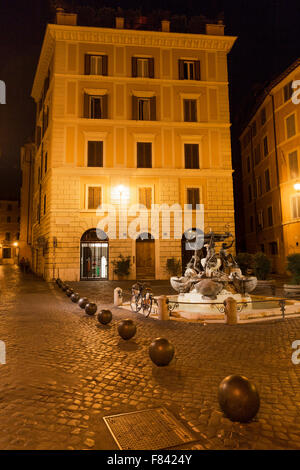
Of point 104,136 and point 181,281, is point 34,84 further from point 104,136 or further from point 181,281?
point 181,281

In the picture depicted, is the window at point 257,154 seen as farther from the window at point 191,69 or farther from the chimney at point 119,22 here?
the chimney at point 119,22

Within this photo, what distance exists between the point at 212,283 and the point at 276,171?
68.8 ft

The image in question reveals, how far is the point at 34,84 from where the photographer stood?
33.1 metres

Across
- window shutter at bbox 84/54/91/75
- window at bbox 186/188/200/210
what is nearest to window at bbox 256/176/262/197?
window at bbox 186/188/200/210

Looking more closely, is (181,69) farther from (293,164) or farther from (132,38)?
(293,164)

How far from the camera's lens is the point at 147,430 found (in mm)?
3598

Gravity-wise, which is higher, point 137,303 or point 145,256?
point 145,256

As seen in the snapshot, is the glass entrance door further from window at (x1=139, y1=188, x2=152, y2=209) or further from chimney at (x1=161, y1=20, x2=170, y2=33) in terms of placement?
chimney at (x1=161, y1=20, x2=170, y2=33)

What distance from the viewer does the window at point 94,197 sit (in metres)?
25.2

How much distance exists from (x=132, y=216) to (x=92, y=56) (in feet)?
43.4

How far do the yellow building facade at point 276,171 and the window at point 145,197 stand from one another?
1051 centimetres


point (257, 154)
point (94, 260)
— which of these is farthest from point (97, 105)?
point (257, 154)

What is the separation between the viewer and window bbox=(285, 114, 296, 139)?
86.4 ft

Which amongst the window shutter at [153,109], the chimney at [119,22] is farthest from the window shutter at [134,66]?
the chimney at [119,22]
